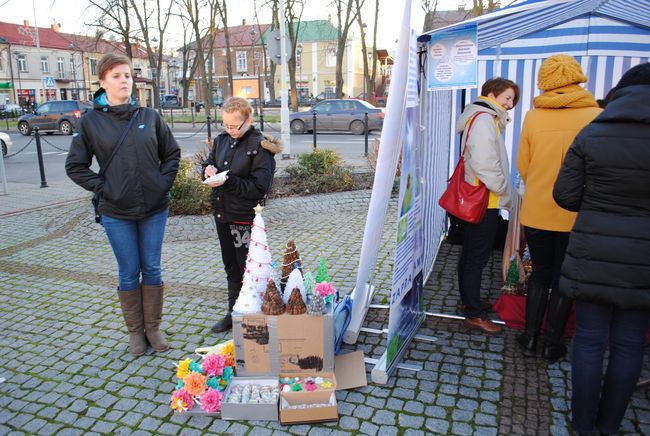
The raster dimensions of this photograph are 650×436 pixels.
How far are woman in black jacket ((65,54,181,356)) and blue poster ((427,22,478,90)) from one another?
6.28 ft

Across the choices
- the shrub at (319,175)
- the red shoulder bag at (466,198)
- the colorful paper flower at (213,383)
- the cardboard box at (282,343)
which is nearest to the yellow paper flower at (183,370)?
the colorful paper flower at (213,383)

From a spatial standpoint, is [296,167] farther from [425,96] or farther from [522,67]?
[425,96]

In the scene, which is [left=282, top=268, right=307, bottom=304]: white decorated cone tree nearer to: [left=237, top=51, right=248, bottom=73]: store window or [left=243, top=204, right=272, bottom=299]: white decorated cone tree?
A: [left=243, top=204, right=272, bottom=299]: white decorated cone tree

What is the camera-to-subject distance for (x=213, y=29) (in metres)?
35.1

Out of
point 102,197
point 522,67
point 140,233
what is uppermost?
point 522,67

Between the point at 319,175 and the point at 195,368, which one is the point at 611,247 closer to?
the point at 195,368

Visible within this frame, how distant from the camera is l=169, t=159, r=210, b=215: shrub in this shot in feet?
24.9

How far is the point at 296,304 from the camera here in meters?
3.13

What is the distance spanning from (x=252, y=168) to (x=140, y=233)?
0.88m

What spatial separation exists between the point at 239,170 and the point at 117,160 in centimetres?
80

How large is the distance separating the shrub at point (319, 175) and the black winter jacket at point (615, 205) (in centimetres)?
670

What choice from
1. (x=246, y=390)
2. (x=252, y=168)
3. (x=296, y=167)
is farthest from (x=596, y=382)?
(x=296, y=167)

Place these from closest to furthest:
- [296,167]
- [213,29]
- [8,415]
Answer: [8,415] → [296,167] → [213,29]

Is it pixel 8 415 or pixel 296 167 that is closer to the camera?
pixel 8 415
